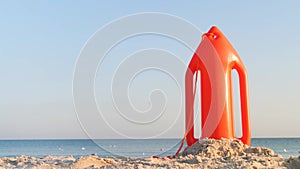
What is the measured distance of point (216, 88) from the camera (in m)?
5.65

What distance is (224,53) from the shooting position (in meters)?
5.75

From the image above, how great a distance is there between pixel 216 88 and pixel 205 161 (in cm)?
193

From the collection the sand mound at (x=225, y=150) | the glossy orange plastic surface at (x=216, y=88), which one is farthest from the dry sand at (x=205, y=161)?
the glossy orange plastic surface at (x=216, y=88)

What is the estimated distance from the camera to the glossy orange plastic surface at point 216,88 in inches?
222

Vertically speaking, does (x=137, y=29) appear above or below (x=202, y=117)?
above

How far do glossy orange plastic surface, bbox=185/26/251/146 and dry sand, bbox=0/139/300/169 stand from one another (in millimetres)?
621

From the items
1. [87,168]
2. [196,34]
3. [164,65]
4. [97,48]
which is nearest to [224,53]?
[196,34]

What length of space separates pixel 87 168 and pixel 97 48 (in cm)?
184

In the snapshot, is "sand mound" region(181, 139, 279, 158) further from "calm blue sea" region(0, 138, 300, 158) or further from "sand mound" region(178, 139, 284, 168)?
"calm blue sea" region(0, 138, 300, 158)

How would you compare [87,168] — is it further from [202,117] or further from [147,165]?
[202,117]

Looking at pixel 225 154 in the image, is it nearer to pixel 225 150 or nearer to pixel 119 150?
pixel 225 150

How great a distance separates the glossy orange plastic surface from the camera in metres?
5.64

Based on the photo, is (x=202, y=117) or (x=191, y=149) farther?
(x=202, y=117)

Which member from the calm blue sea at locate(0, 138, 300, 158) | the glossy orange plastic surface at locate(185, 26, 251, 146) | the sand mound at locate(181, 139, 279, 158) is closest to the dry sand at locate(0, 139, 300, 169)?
the sand mound at locate(181, 139, 279, 158)
